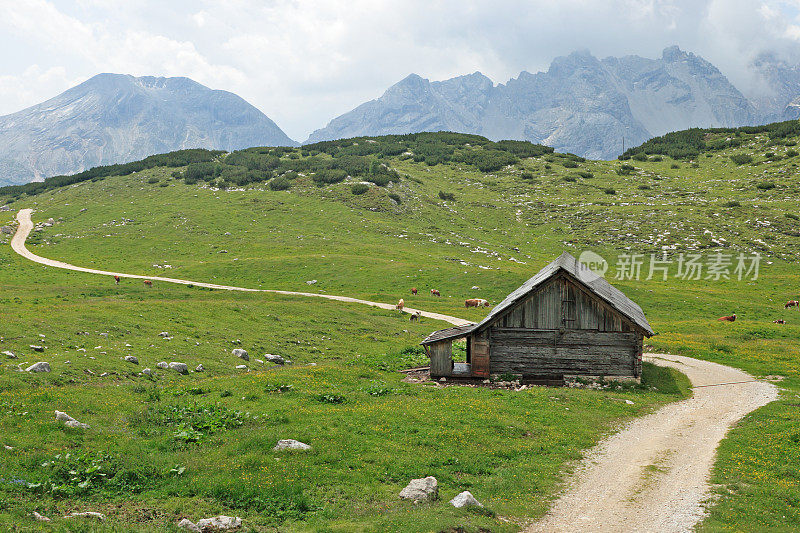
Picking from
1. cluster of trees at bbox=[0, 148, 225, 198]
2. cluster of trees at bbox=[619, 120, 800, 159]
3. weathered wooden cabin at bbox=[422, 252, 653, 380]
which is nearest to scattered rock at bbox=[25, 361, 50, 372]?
weathered wooden cabin at bbox=[422, 252, 653, 380]

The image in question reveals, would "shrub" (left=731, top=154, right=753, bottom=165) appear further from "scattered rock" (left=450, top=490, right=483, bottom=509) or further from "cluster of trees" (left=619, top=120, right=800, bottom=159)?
"scattered rock" (left=450, top=490, right=483, bottom=509)

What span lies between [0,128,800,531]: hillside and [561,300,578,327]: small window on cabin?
13.8ft

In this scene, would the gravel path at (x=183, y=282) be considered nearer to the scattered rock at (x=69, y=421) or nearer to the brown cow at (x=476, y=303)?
the brown cow at (x=476, y=303)

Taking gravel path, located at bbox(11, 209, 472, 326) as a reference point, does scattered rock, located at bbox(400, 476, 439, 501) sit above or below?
below

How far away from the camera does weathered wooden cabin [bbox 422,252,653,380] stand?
2898 centimetres

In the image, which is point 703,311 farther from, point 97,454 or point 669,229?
point 97,454

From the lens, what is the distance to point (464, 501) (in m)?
13.1

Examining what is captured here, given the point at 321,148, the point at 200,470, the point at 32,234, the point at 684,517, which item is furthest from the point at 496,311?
the point at 321,148

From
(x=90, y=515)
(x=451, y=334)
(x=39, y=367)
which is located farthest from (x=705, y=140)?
(x=90, y=515)

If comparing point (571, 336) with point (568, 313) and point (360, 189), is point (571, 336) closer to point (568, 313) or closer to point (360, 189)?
point (568, 313)

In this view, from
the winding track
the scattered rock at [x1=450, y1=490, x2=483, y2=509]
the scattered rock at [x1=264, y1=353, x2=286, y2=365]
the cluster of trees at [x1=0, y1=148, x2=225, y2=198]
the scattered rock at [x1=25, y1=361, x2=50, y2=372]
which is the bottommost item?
the winding track

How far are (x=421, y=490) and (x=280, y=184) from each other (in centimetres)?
10314

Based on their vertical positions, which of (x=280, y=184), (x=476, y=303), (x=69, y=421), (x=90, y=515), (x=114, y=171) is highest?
(x=114, y=171)

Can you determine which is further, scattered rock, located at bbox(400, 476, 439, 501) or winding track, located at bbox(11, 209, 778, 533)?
scattered rock, located at bbox(400, 476, 439, 501)
